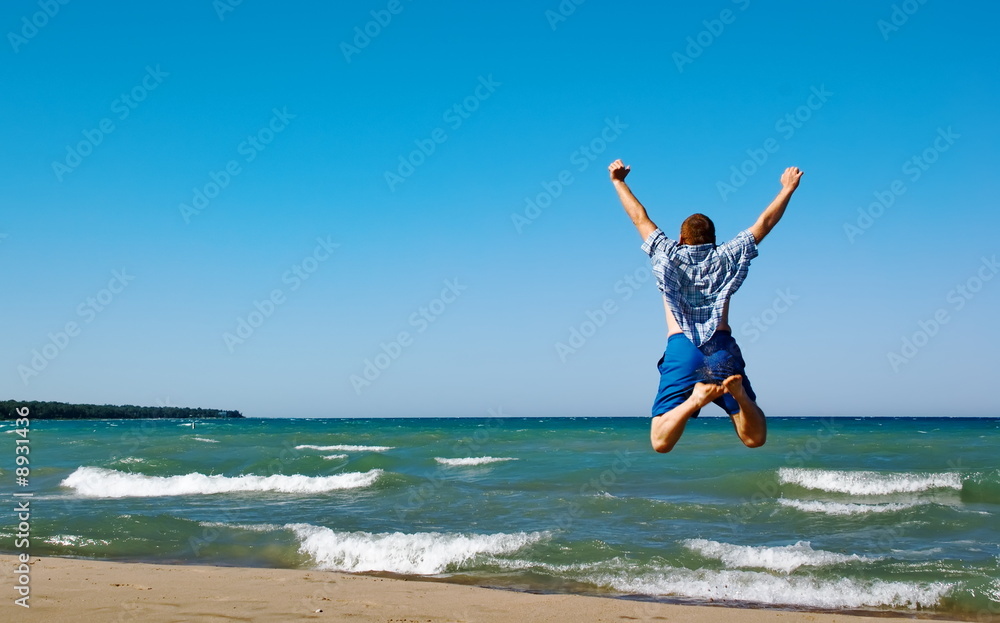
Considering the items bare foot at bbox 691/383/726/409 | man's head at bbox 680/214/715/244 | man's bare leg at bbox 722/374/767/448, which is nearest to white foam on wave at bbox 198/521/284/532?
man's bare leg at bbox 722/374/767/448

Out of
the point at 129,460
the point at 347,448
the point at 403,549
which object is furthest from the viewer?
the point at 347,448

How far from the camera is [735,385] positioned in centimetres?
405

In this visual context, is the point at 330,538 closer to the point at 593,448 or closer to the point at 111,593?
the point at 111,593

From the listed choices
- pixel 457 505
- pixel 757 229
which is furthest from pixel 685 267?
pixel 457 505

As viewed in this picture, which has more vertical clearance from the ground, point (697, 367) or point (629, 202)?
point (629, 202)

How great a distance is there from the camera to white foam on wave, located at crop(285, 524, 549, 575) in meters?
11.0

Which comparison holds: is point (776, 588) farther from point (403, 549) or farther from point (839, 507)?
point (839, 507)

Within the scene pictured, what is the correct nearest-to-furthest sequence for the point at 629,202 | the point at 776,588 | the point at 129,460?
1. the point at 629,202
2. the point at 776,588
3. the point at 129,460

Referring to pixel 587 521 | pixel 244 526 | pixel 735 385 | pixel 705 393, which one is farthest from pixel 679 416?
pixel 244 526

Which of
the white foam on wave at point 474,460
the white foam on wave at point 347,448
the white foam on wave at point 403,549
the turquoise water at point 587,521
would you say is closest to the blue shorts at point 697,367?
the turquoise water at point 587,521

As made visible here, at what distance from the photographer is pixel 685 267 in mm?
4121

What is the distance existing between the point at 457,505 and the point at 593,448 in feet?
51.4

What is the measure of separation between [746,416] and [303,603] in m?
5.81

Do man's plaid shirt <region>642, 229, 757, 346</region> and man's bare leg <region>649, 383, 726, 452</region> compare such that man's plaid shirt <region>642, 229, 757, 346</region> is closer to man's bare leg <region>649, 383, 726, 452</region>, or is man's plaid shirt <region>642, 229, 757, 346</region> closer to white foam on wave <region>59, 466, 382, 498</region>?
man's bare leg <region>649, 383, 726, 452</region>
